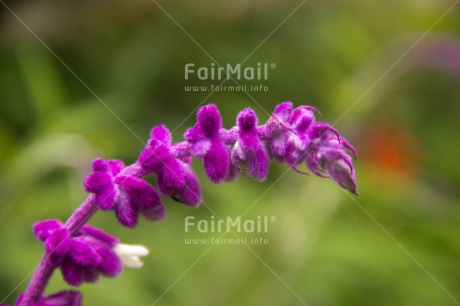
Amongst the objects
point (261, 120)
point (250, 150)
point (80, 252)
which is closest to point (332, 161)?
point (250, 150)

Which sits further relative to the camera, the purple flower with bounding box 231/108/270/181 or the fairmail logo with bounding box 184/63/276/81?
the fairmail logo with bounding box 184/63/276/81

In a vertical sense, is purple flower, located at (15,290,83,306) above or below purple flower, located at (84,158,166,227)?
below

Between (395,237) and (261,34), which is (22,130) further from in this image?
(395,237)

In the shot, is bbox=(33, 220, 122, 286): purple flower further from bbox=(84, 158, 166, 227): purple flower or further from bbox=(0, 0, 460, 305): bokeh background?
bbox=(0, 0, 460, 305): bokeh background

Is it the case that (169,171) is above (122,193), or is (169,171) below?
above

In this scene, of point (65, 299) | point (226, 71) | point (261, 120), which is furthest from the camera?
point (226, 71)

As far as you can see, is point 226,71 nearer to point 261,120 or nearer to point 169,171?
point 261,120

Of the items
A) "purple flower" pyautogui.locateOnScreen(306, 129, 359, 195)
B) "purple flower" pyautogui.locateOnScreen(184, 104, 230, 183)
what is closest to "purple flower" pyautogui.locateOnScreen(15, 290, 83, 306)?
"purple flower" pyautogui.locateOnScreen(184, 104, 230, 183)

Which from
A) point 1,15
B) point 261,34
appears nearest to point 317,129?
point 261,34
